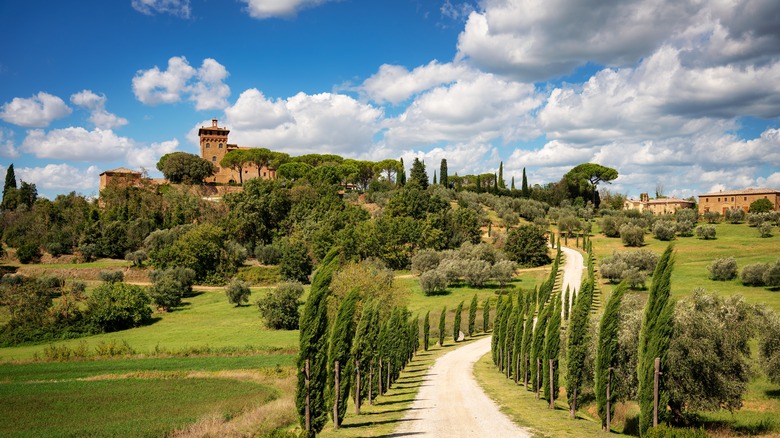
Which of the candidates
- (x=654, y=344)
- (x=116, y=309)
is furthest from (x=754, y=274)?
(x=116, y=309)

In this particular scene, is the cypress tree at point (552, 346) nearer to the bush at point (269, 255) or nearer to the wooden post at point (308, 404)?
the wooden post at point (308, 404)

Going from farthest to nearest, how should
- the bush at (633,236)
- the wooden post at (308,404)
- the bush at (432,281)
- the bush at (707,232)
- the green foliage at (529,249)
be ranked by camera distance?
the bush at (633,236)
the bush at (707,232)
the green foliage at (529,249)
the bush at (432,281)
the wooden post at (308,404)

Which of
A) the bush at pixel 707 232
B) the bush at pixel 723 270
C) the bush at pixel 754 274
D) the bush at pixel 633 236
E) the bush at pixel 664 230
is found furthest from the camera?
the bush at pixel 664 230

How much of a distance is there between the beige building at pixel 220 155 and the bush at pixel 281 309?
85259mm

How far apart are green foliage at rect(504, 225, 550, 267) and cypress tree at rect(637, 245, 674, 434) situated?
216ft

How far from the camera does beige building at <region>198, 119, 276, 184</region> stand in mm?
134000

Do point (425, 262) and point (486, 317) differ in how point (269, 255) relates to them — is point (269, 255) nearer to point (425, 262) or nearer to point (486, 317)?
point (425, 262)

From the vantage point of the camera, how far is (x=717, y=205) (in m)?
127

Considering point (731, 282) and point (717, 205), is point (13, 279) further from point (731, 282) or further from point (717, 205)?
point (717, 205)

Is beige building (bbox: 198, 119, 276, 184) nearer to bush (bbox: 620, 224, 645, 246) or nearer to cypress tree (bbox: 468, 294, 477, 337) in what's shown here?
bush (bbox: 620, 224, 645, 246)

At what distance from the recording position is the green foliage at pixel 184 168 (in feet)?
379

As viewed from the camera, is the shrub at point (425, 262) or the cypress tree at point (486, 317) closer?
the cypress tree at point (486, 317)

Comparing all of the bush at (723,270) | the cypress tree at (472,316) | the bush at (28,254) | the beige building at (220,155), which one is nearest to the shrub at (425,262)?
the cypress tree at (472,316)

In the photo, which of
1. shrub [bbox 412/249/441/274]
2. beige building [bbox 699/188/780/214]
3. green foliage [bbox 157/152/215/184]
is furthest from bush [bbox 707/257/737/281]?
green foliage [bbox 157/152/215/184]
